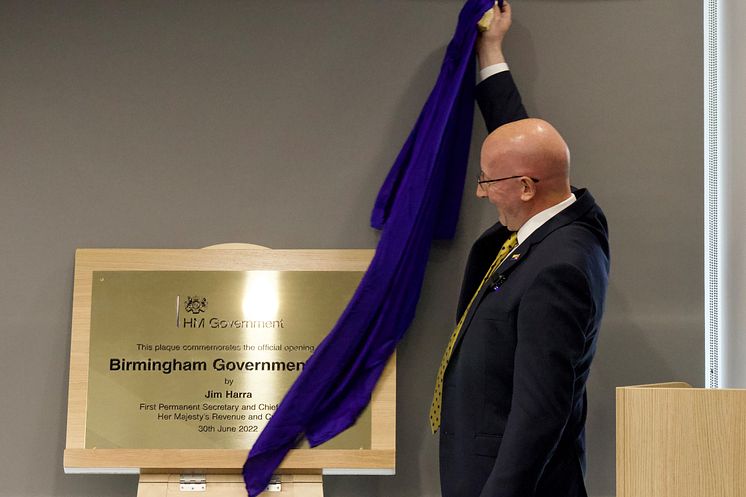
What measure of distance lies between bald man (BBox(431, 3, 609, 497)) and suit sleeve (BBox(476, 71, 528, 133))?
0.49m

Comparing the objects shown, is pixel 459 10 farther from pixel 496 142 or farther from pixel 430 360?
pixel 430 360

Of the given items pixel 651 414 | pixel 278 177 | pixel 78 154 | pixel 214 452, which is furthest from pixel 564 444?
pixel 78 154

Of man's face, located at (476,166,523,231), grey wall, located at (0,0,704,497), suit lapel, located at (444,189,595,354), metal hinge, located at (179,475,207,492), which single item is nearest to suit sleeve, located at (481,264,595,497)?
suit lapel, located at (444,189,595,354)

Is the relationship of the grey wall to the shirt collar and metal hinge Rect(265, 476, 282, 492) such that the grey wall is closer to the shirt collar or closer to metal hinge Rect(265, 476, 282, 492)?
metal hinge Rect(265, 476, 282, 492)

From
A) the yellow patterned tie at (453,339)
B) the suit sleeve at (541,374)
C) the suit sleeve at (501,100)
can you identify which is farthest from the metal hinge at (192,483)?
the suit sleeve at (501,100)

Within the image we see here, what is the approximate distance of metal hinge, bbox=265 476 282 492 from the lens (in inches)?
105

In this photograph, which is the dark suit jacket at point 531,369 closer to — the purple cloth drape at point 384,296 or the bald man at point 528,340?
the bald man at point 528,340

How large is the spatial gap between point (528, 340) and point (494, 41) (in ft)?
3.86

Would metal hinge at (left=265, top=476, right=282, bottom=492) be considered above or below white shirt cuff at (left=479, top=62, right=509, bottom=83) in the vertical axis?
below

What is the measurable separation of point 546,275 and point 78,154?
163 cm

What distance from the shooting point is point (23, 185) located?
2861 millimetres

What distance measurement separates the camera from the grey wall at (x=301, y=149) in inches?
111

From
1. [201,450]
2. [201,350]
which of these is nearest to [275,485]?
[201,450]

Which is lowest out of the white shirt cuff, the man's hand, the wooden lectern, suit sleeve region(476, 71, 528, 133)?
the wooden lectern
